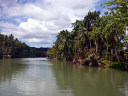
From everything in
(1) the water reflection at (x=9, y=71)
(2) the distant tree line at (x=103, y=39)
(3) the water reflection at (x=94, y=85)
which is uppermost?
(2) the distant tree line at (x=103, y=39)

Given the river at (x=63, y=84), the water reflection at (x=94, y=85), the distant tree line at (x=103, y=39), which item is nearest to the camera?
the river at (x=63, y=84)

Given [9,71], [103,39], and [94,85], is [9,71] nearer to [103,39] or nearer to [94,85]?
[94,85]

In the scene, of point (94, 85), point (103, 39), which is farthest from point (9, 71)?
point (103, 39)

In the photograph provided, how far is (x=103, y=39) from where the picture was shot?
1294 inches

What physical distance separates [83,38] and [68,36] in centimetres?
1426

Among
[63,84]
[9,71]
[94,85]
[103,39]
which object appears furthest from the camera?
[103,39]

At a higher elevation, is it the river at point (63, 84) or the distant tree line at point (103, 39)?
the distant tree line at point (103, 39)

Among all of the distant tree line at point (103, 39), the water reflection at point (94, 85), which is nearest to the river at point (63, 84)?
the water reflection at point (94, 85)

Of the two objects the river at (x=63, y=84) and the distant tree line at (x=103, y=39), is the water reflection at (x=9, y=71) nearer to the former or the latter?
the river at (x=63, y=84)

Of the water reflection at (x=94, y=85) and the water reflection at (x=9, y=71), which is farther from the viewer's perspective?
the water reflection at (x=9, y=71)

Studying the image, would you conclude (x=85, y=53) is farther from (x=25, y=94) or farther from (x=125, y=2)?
(x=25, y=94)

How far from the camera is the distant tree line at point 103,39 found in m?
16.6

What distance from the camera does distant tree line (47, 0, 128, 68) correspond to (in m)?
16.6

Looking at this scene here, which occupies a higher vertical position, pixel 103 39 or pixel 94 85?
pixel 103 39
